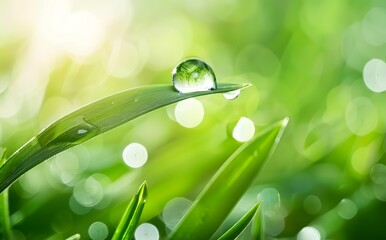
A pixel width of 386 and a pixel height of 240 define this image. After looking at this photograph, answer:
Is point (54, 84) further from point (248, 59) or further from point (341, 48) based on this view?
point (341, 48)

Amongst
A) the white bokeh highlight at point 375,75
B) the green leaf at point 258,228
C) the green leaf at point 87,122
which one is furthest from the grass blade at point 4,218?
the white bokeh highlight at point 375,75

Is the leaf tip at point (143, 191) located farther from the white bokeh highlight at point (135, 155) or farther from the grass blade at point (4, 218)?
the white bokeh highlight at point (135, 155)

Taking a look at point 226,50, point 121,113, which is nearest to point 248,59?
point 226,50

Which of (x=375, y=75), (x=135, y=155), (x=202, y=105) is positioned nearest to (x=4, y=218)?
(x=135, y=155)

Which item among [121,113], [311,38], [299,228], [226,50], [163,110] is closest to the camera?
[121,113]

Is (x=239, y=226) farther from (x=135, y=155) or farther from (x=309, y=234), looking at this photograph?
(x=135, y=155)
